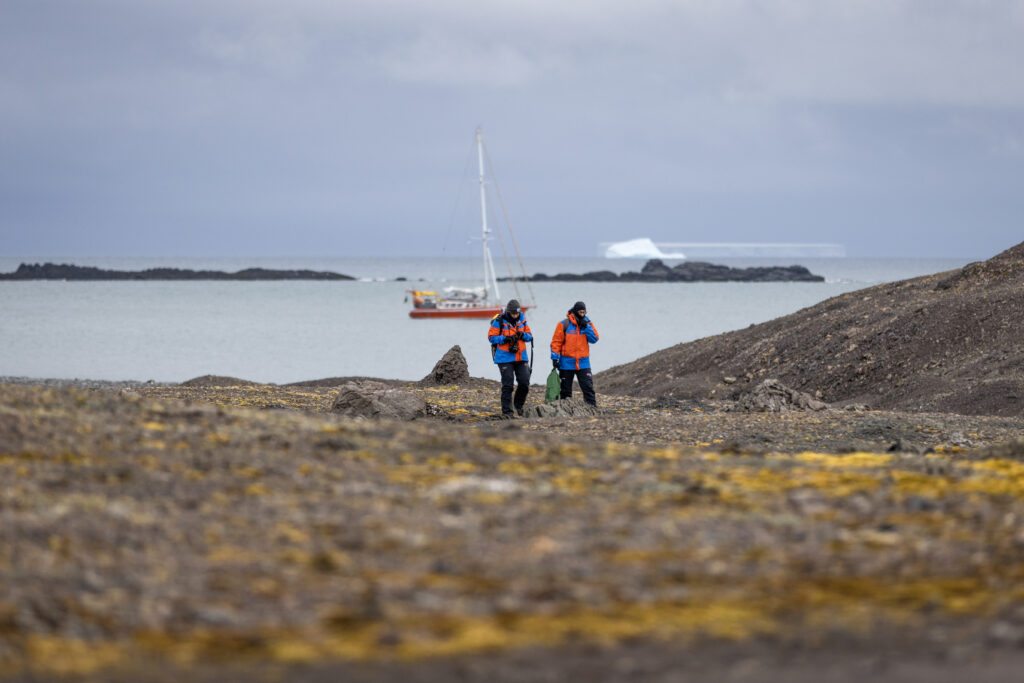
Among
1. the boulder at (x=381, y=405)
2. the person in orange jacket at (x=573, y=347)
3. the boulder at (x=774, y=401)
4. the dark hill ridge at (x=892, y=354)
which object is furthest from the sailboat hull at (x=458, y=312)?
the boulder at (x=381, y=405)

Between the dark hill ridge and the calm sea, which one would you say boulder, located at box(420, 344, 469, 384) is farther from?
the calm sea

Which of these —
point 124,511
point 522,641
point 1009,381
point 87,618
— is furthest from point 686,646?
point 1009,381

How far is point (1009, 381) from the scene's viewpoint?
19266 mm

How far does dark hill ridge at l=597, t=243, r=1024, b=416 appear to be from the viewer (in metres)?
20.3

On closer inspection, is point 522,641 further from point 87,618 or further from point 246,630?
point 87,618

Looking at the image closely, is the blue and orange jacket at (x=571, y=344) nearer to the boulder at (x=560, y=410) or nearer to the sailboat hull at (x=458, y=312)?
the boulder at (x=560, y=410)

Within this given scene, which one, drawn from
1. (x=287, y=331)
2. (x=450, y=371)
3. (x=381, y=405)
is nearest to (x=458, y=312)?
(x=287, y=331)

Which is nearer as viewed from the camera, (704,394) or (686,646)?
(686,646)

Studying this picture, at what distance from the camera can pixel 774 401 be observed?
18.2 m

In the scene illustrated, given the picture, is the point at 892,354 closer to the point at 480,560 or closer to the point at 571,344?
the point at 571,344

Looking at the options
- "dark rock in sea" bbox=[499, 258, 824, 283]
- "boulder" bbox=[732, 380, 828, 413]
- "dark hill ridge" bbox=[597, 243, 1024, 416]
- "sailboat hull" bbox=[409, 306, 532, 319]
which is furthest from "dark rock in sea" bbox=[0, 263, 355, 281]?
"boulder" bbox=[732, 380, 828, 413]

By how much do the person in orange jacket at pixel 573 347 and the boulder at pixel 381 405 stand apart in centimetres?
218

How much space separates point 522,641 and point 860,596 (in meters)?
1.75

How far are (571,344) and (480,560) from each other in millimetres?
11247
